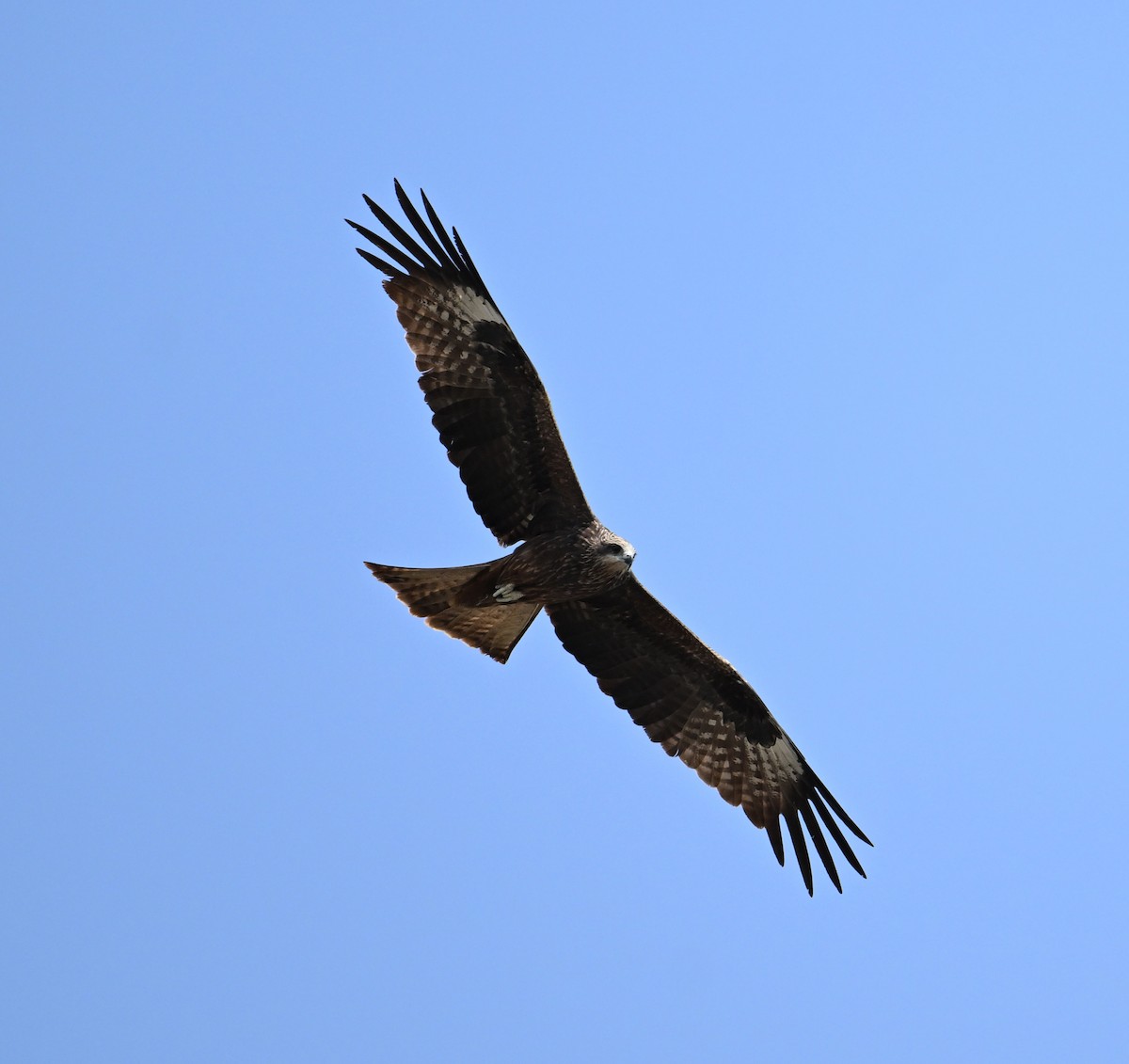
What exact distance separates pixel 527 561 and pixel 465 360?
136 centimetres

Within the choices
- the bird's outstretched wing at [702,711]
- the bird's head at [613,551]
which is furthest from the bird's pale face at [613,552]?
the bird's outstretched wing at [702,711]

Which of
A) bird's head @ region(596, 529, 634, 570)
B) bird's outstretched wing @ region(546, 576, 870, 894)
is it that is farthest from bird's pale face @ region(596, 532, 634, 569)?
bird's outstretched wing @ region(546, 576, 870, 894)

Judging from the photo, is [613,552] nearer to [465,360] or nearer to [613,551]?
[613,551]

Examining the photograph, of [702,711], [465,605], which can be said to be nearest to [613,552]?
[465,605]

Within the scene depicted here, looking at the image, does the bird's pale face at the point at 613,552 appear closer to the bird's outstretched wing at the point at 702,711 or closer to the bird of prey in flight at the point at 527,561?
the bird of prey in flight at the point at 527,561

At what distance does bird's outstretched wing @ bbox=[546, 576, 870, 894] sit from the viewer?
10.9 meters

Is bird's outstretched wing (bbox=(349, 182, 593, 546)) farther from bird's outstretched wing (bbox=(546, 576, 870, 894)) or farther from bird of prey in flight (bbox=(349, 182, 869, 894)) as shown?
bird's outstretched wing (bbox=(546, 576, 870, 894))

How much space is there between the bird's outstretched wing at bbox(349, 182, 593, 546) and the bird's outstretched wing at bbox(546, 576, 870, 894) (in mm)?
1277

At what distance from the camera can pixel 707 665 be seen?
1105cm

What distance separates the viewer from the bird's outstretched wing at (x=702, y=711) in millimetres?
10914

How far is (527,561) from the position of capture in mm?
10141

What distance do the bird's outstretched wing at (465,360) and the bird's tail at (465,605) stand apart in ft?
2.30

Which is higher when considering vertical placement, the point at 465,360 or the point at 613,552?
the point at 465,360

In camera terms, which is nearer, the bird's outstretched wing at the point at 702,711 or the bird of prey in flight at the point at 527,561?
the bird of prey in flight at the point at 527,561
